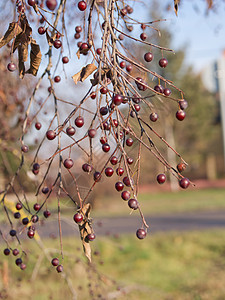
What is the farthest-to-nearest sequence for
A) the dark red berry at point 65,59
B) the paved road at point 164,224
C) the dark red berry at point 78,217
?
the paved road at point 164,224 → the dark red berry at point 65,59 → the dark red berry at point 78,217

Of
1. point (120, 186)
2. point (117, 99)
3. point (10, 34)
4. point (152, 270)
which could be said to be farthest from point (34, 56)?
point (152, 270)

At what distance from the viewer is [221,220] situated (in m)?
10.7

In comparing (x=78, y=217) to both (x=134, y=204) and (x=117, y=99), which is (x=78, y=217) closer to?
(x=134, y=204)

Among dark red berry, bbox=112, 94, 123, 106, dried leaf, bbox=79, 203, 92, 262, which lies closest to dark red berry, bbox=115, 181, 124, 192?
dried leaf, bbox=79, 203, 92, 262

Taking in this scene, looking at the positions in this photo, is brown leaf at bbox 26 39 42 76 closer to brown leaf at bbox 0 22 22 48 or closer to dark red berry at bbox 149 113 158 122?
brown leaf at bbox 0 22 22 48

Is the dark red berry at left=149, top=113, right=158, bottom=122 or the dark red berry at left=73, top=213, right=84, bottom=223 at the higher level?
the dark red berry at left=149, top=113, right=158, bottom=122

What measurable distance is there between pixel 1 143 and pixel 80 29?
1476mm

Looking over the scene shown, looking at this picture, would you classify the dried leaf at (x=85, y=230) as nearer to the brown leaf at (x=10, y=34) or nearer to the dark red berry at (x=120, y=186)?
the dark red berry at (x=120, y=186)

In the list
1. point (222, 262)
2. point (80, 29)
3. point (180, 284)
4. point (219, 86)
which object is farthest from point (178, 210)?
point (80, 29)

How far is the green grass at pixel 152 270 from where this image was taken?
464cm

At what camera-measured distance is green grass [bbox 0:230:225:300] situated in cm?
464

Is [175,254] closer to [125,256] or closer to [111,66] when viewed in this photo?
[125,256]

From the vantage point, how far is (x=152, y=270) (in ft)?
19.8

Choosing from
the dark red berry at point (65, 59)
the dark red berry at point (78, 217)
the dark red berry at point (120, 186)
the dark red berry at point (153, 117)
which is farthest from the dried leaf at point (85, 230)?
the dark red berry at point (65, 59)
